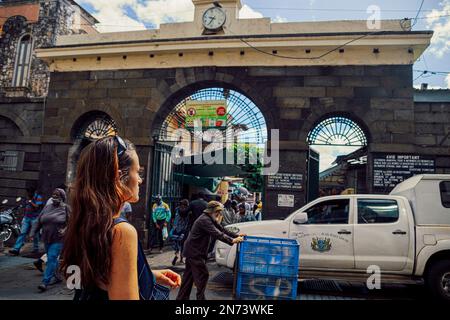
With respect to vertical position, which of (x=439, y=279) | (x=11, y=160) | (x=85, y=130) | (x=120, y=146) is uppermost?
(x=85, y=130)

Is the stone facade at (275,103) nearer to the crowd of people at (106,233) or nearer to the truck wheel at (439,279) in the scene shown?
the truck wheel at (439,279)

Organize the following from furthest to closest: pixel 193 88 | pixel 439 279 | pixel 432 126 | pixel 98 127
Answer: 1. pixel 98 127
2. pixel 193 88
3. pixel 432 126
4. pixel 439 279

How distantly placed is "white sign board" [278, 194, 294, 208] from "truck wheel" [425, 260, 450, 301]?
4175mm

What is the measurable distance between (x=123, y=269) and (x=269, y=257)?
3460 millimetres

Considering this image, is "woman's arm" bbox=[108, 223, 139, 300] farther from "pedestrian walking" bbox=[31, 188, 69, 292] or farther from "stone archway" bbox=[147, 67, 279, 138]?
"stone archway" bbox=[147, 67, 279, 138]

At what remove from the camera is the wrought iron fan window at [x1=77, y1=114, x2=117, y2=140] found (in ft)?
38.6

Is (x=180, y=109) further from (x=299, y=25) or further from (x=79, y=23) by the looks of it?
(x=79, y=23)

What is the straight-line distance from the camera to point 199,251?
5230 millimetres

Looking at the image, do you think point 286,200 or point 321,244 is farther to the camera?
point 286,200

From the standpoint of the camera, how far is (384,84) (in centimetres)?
954

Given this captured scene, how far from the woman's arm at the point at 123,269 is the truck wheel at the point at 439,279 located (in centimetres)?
621

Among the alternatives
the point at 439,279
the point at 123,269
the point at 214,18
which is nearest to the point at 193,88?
the point at 214,18

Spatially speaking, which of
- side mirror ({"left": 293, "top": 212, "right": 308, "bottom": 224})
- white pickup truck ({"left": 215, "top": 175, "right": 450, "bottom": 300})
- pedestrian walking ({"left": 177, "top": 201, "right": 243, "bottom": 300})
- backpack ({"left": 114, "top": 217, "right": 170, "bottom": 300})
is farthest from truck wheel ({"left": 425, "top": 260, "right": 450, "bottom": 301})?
backpack ({"left": 114, "top": 217, "right": 170, "bottom": 300})

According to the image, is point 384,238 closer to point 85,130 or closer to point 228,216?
point 228,216
